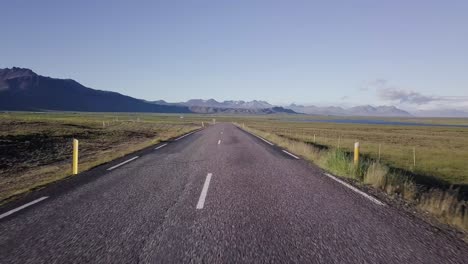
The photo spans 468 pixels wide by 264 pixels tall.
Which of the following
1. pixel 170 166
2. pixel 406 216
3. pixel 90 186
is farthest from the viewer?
pixel 170 166

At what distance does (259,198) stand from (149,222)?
7.80ft

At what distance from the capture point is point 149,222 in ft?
18.1

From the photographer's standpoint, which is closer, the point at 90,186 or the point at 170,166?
the point at 90,186

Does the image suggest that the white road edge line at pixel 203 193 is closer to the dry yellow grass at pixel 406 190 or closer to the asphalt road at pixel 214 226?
the asphalt road at pixel 214 226

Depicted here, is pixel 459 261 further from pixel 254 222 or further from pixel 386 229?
pixel 254 222

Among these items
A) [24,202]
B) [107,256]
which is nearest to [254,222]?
[107,256]

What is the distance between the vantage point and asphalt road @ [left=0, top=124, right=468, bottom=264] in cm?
427

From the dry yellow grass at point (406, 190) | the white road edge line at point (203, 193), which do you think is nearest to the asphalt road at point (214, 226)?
the white road edge line at point (203, 193)

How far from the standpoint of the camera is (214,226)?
17.4 feet

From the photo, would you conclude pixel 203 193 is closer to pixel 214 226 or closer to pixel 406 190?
pixel 214 226

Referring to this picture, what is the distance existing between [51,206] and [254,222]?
12.2 feet

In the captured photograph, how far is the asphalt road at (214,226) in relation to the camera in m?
4.27

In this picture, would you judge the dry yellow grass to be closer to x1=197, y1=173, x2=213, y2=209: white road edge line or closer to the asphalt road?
the asphalt road

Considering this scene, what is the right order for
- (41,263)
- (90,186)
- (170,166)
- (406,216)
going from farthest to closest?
(170,166) < (90,186) < (406,216) < (41,263)
